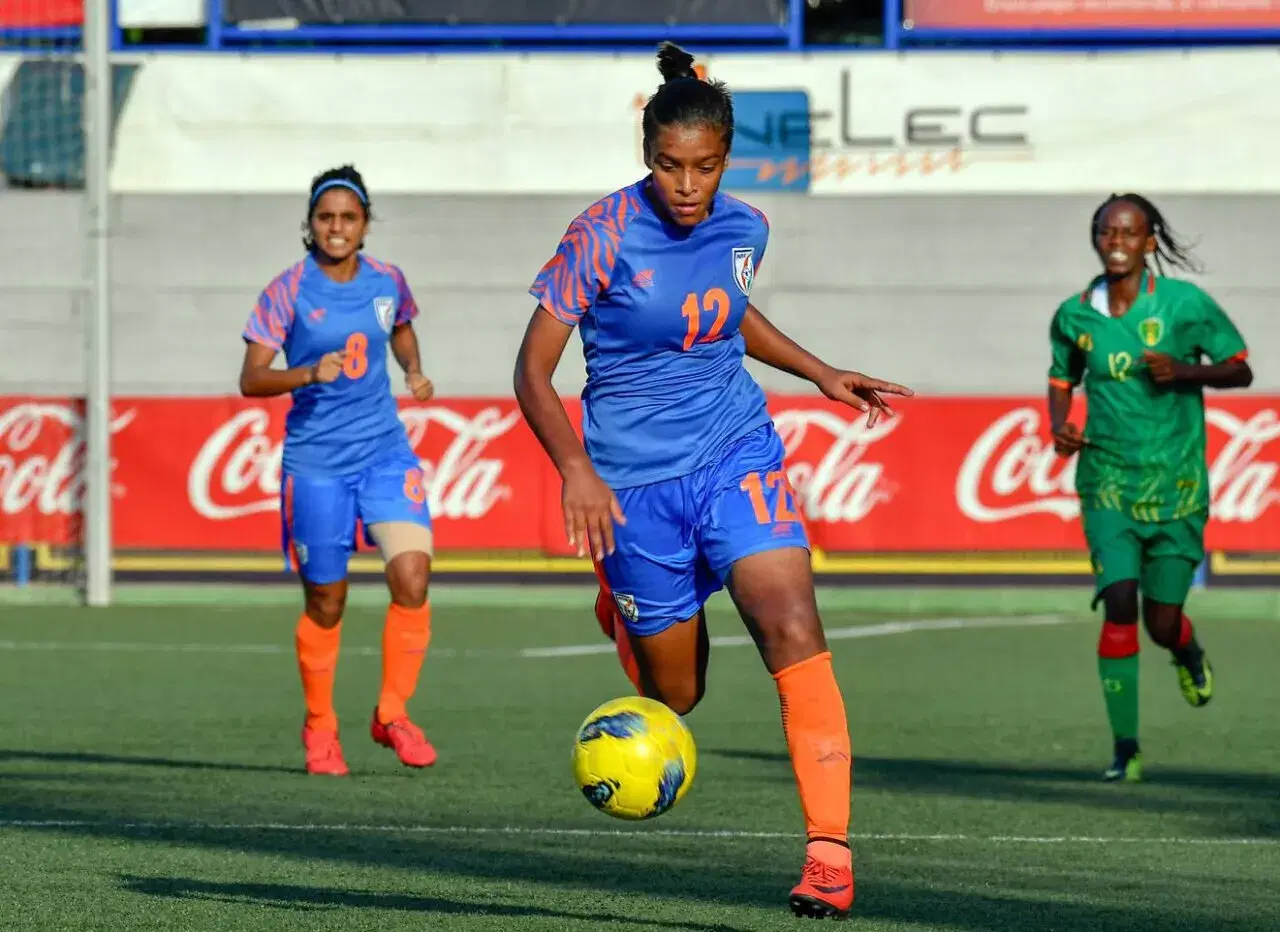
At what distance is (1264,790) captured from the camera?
893 cm

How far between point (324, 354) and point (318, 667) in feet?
3.92

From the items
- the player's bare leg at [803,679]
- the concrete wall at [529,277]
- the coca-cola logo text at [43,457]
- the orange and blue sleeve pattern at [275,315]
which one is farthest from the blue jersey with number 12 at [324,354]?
the concrete wall at [529,277]

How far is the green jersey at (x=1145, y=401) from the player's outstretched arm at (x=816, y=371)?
3.04 metres

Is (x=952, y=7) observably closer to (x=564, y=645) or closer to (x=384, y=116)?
(x=384, y=116)

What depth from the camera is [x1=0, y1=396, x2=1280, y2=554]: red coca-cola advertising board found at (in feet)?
61.0

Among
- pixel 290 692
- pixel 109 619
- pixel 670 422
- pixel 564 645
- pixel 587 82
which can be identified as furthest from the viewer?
pixel 587 82

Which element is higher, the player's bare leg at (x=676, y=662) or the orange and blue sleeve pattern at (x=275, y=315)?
the orange and blue sleeve pattern at (x=275, y=315)

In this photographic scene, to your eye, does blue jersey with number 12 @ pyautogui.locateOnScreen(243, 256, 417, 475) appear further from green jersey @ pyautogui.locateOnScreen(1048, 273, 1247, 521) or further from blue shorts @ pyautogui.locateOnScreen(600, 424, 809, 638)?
blue shorts @ pyautogui.locateOnScreen(600, 424, 809, 638)

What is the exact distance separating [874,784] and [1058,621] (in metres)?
9.05

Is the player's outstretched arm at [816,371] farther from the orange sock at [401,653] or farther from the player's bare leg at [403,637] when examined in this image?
the orange sock at [401,653]

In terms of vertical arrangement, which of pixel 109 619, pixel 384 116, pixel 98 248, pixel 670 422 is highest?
pixel 384 116

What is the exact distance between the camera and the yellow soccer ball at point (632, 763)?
232 inches

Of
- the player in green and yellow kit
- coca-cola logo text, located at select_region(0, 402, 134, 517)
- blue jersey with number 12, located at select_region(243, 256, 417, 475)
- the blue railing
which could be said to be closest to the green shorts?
the player in green and yellow kit

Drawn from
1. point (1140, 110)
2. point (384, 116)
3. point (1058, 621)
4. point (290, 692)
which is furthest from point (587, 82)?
point (290, 692)
